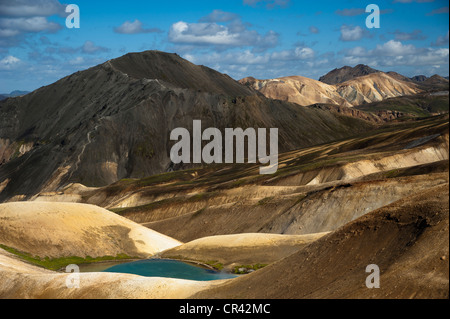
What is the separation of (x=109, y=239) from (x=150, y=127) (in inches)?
4203

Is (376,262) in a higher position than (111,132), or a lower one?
lower

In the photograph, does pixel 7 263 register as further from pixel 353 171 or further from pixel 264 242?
pixel 353 171

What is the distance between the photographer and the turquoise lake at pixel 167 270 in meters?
56.0

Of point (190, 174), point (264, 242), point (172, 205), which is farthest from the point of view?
point (190, 174)

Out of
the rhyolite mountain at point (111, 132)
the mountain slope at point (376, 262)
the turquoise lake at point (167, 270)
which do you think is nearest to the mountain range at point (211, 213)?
the mountain slope at point (376, 262)

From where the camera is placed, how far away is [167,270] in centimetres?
5903

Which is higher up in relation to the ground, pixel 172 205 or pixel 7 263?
pixel 172 205

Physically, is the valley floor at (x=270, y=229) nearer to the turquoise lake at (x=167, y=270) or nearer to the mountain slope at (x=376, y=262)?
the mountain slope at (x=376, y=262)

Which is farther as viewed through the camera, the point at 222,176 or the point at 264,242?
the point at 222,176

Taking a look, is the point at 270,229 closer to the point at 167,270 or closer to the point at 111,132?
the point at 167,270

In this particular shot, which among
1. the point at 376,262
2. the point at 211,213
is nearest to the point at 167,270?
the point at 211,213
